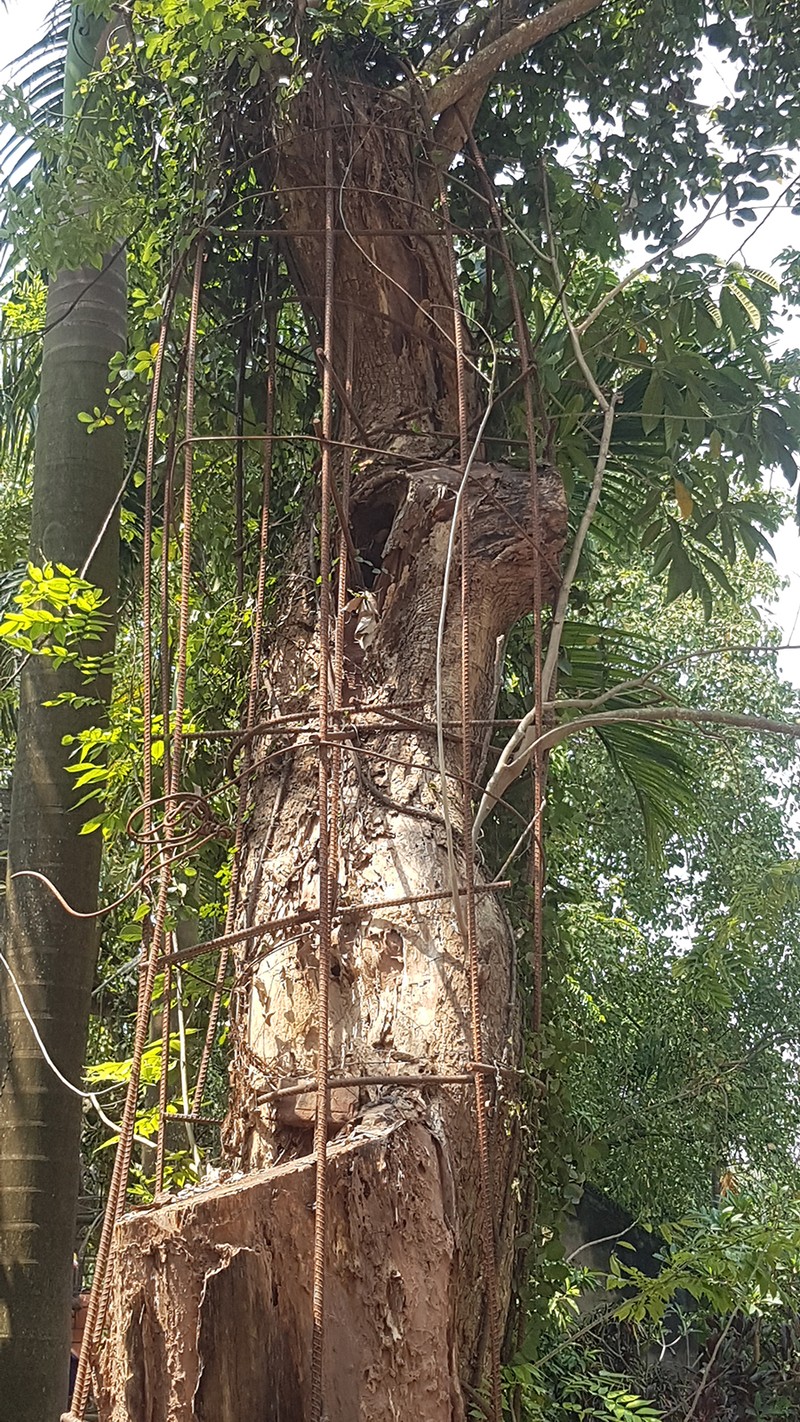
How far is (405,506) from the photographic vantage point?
209 centimetres

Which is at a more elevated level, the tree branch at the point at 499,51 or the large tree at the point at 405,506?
the tree branch at the point at 499,51

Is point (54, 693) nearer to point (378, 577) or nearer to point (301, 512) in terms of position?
point (301, 512)

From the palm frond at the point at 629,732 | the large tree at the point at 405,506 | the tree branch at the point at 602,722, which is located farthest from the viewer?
the palm frond at the point at 629,732

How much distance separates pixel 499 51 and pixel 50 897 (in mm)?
2034

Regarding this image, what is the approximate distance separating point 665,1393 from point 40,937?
5817 mm

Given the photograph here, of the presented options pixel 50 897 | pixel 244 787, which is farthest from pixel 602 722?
pixel 50 897

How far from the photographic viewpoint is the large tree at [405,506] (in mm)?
1363

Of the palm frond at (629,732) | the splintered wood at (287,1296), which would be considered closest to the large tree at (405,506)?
the splintered wood at (287,1296)

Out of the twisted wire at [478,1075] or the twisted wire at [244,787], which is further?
the twisted wire at [244,787]

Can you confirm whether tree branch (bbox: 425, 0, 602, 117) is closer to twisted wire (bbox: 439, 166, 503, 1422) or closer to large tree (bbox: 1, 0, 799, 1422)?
large tree (bbox: 1, 0, 799, 1422)

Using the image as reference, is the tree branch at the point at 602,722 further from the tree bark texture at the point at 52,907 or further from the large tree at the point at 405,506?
the tree bark texture at the point at 52,907

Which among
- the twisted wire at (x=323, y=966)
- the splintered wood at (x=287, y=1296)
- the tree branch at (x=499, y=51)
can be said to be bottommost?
the splintered wood at (x=287, y=1296)

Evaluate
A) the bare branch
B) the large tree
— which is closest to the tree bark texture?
the large tree

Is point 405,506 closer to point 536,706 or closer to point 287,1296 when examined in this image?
point 536,706
